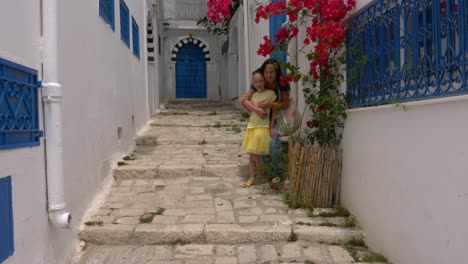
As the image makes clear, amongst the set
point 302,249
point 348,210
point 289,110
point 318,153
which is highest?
point 289,110

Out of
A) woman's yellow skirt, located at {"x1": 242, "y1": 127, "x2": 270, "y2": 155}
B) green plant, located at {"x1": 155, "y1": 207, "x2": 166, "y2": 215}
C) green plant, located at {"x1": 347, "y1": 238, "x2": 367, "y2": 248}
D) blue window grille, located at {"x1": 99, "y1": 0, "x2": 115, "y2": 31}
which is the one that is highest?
blue window grille, located at {"x1": 99, "y1": 0, "x2": 115, "y2": 31}

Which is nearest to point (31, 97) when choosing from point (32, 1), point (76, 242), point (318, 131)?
point (32, 1)

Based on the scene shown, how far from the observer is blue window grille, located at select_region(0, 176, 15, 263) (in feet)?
6.47

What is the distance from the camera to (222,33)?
43.2 ft

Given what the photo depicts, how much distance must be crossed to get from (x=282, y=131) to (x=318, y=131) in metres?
0.55

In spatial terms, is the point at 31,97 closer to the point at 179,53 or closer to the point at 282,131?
the point at 282,131

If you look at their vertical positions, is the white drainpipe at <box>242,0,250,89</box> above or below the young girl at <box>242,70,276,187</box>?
above

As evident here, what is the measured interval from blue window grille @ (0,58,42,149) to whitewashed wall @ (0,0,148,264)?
6 cm

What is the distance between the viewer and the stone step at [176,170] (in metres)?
4.76

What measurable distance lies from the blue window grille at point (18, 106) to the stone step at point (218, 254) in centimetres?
114

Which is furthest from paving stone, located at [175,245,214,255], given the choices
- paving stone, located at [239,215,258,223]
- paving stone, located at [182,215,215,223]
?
paving stone, located at [239,215,258,223]

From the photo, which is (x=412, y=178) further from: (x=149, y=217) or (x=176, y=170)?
(x=176, y=170)

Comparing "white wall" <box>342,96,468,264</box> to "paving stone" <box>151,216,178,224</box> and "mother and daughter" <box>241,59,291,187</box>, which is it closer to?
"mother and daughter" <box>241,59,291,187</box>

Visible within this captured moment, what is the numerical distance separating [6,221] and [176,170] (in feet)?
9.43
